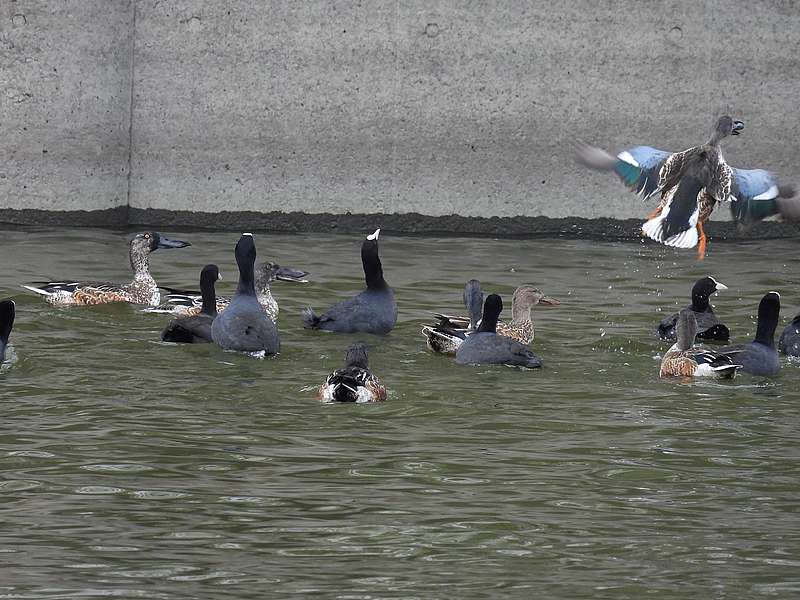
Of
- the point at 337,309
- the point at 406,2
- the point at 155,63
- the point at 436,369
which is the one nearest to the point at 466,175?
the point at 406,2

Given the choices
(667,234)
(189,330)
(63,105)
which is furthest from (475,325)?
(63,105)

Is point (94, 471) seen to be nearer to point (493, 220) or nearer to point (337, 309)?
point (337, 309)

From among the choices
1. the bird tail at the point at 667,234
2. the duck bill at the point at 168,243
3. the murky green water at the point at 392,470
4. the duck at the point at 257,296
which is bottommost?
the murky green water at the point at 392,470

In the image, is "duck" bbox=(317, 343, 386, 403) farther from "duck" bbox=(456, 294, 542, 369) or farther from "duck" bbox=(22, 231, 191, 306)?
"duck" bbox=(22, 231, 191, 306)

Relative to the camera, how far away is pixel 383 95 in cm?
1845

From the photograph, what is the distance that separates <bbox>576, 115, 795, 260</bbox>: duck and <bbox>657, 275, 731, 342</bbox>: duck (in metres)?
1.00

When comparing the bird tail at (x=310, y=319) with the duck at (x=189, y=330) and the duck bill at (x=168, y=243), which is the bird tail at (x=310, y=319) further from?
the duck bill at (x=168, y=243)

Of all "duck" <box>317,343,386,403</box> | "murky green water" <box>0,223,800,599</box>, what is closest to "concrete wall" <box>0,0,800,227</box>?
"murky green water" <box>0,223,800,599</box>

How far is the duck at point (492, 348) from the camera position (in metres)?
11.5

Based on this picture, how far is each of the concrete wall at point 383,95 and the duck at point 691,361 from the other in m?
6.97

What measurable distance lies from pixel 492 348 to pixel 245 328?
5.82 feet

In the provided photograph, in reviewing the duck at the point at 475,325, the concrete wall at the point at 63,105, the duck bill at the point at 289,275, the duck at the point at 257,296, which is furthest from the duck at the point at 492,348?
the concrete wall at the point at 63,105

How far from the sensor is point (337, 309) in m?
13.1

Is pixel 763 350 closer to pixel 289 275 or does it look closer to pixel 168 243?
pixel 289 275
